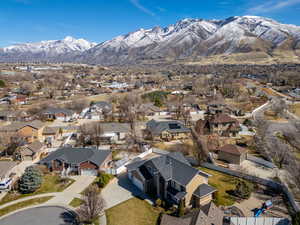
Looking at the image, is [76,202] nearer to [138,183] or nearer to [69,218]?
[69,218]

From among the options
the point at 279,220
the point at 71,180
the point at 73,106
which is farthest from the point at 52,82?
the point at 279,220

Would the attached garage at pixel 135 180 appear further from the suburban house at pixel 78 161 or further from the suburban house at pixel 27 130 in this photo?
the suburban house at pixel 27 130

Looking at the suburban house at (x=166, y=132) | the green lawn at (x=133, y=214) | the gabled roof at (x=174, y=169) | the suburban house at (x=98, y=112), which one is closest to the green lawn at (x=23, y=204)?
the green lawn at (x=133, y=214)

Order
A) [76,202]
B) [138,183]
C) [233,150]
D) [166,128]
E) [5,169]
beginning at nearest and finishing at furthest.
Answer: [76,202] < [138,183] < [5,169] < [233,150] < [166,128]

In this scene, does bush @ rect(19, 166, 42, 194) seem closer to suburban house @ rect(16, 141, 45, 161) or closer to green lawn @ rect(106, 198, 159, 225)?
suburban house @ rect(16, 141, 45, 161)

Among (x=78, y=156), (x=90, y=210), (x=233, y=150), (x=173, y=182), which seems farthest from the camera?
(x=233, y=150)

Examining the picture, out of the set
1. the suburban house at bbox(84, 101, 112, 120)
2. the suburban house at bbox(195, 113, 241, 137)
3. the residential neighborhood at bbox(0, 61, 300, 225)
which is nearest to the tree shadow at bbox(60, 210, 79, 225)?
the residential neighborhood at bbox(0, 61, 300, 225)

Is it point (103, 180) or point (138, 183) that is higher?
point (103, 180)

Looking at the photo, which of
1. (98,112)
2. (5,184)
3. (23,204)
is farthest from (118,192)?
(98,112)
